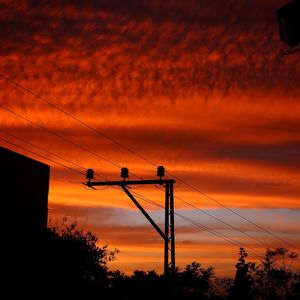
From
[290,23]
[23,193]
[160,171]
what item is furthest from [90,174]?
[290,23]

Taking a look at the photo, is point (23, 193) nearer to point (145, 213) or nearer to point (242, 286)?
point (145, 213)

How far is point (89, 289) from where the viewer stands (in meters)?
29.3

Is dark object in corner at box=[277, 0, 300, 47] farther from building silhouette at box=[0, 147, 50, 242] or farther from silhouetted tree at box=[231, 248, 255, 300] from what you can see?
silhouetted tree at box=[231, 248, 255, 300]

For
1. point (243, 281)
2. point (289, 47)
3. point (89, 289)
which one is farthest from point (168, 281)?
point (289, 47)

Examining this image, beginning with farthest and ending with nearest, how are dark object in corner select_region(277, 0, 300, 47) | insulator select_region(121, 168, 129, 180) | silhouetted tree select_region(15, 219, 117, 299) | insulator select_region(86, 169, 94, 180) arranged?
insulator select_region(86, 169, 94, 180), insulator select_region(121, 168, 129, 180), silhouetted tree select_region(15, 219, 117, 299), dark object in corner select_region(277, 0, 300, 47)

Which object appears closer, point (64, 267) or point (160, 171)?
point (64, 267)

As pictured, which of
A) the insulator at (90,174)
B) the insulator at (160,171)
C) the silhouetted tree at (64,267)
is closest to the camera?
the silhouetted tree at (64,267)

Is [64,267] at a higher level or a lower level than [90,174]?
lower

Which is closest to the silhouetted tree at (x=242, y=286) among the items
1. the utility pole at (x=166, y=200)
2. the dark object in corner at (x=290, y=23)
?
the utility pole at (x=166, y=200)

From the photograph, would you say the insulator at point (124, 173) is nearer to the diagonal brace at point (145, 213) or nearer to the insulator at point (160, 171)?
the diagonal brace at point (145, 213)

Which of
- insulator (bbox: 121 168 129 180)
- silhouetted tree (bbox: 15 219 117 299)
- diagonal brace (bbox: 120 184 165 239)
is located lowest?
silhouetted tree (bbox: 15 219 117 299)

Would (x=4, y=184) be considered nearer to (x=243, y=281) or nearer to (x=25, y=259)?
(x=25, y=259)

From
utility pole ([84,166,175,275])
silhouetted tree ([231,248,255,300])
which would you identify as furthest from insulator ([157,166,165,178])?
silhouetted tree ([231,248,255,300])

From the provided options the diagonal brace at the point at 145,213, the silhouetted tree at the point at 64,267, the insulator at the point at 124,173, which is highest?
the insulator at the point at 124,173
